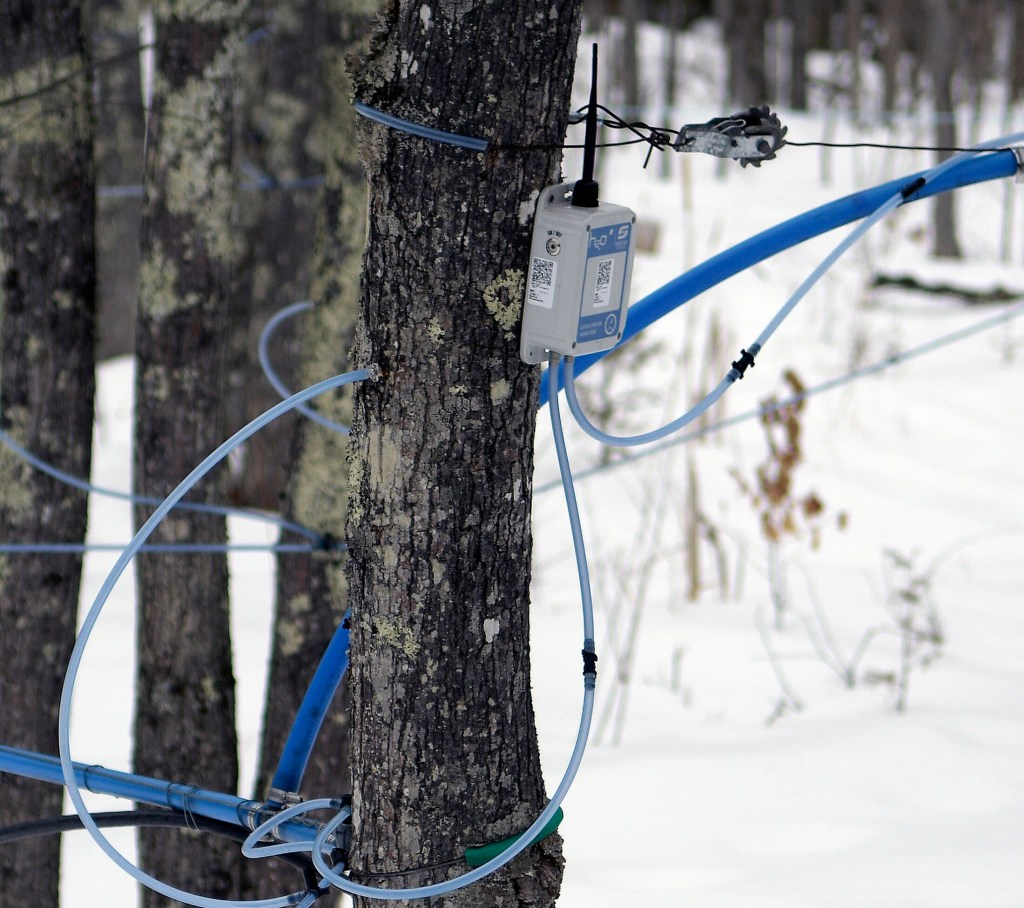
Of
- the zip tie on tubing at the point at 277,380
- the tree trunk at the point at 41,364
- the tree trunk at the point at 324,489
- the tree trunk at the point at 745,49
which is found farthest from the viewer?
the tree trunk at the point at 745,49

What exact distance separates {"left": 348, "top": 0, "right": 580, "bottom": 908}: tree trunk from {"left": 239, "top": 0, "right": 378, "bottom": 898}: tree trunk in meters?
1.07

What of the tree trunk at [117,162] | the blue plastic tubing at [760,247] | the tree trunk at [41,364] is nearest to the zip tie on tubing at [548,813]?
the blue plastic tubing at [760,247]

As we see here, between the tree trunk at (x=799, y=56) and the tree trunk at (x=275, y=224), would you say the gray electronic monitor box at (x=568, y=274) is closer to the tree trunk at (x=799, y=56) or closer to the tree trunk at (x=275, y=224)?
the tree trunk at (x=275, y=224)

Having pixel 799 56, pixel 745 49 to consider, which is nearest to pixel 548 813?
pixel 745 49

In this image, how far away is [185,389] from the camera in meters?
2.12

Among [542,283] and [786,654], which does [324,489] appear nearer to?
[542,283]

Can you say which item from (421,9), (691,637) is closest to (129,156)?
(691,637)

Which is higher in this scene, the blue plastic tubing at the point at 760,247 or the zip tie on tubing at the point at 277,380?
the blue plastic tubing at the point at 760,247

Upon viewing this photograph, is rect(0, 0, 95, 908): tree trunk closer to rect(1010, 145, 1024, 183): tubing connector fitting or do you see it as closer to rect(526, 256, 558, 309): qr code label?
rect(526, 256, 558, 309): qr code label

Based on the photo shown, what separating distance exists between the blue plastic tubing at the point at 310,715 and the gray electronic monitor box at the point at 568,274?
49 centimetres

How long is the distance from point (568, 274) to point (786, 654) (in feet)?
9.75

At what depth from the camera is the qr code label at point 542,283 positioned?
1.05 m

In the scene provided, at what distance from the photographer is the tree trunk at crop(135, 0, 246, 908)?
2109 millimetres

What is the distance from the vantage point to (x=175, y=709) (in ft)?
6.97
